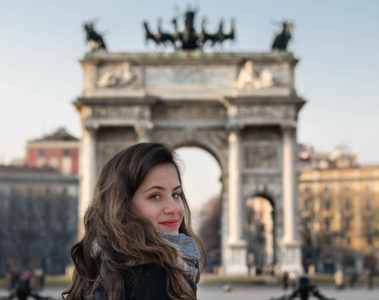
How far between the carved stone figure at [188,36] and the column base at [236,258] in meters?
11.1

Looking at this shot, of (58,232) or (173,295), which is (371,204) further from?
(173,295)

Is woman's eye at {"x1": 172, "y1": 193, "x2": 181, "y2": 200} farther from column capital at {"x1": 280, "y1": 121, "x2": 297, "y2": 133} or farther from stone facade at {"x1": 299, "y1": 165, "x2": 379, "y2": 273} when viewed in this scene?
stone facade at {"x1": 299, "y1": 165, "x2": 379, "y2": 273}

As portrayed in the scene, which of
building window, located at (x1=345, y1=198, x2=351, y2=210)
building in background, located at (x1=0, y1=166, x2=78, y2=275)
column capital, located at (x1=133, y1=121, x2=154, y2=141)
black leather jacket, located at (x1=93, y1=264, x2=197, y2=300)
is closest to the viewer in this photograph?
black leather jacket, located at (x1=93, y1=264, x2=197, y2=300)

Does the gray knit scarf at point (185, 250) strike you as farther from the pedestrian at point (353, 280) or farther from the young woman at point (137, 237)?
the pedestrian at point (353, 280)

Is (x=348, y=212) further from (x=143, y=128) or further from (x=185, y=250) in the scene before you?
(x=185, y=250)

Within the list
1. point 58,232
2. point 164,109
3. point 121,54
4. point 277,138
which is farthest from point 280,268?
point 58,232

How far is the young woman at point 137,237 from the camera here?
2658mm

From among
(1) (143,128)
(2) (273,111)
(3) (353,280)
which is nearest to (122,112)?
(1) (143,128)

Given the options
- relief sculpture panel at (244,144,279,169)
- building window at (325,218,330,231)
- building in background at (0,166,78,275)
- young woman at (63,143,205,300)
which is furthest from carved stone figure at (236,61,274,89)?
building window at (325,218,330,231)

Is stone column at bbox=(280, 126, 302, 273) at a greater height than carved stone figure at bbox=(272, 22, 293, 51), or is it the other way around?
carved stone figure at bbox=(272, 22, 293, 51)

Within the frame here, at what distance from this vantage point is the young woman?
2.66 meters

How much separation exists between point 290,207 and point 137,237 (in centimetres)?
3695

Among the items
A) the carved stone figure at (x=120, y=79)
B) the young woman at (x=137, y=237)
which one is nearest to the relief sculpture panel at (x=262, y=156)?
the carved stone figure at (x=120, y=79)

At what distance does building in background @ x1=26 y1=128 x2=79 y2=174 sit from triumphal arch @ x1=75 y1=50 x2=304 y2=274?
56.8 m
